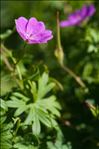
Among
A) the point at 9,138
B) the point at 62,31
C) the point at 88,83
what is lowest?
the point at 9,138

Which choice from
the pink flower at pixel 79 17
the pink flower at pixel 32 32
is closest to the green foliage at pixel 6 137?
the pink flower at pixel 32 32

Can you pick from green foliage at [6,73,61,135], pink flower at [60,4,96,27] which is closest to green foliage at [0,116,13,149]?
green foliage at [6,73,61,135]

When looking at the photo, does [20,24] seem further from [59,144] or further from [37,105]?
[59,144]

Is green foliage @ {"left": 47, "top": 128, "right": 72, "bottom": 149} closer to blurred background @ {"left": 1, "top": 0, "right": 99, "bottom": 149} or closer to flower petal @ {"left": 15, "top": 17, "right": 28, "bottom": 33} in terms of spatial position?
blurred background @ {"left": 1, "top": 0, "right": 99, "bottom": 149}

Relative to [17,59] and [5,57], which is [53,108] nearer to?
[17,59]

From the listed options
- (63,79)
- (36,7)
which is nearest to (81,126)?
(63,79)

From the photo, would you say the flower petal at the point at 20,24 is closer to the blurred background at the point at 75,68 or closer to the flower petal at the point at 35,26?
the flower petal at the point at 35,26

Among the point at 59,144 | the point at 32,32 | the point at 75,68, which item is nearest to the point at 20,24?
the point at 32,32
